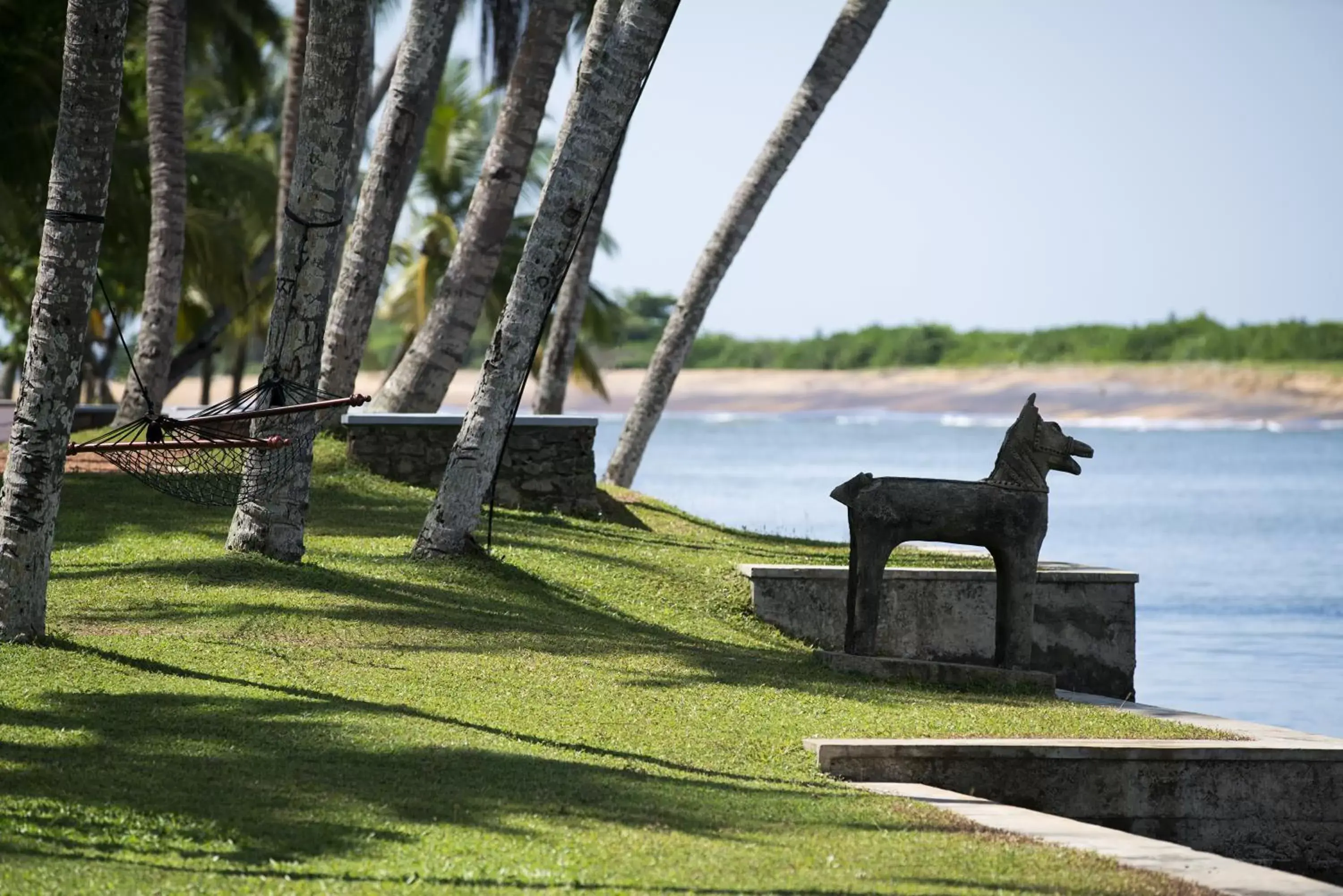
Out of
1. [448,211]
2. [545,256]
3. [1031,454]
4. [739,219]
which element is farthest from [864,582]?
[448,211]

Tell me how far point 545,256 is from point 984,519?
12.5ft

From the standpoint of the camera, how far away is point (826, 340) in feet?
302

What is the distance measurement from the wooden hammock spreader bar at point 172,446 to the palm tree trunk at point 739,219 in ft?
35.3

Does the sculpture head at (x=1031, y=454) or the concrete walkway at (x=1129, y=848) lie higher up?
the sculpture head at (x=1031, y=454)

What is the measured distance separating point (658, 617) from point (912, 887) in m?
6.96

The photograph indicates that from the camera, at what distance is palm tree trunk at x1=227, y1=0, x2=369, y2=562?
12.2 metres

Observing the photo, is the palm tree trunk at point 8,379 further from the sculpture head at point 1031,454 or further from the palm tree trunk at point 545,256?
the sculpture head at point 1031,454

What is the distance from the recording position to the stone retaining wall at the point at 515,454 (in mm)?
18188

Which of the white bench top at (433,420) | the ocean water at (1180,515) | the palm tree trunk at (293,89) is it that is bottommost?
the ocean water at (1180,515)

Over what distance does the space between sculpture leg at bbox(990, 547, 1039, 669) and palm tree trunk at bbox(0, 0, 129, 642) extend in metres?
6.26

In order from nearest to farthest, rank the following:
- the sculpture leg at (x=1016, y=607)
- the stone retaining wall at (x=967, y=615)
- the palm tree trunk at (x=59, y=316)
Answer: the palm tree trunk at (x=59, y=316)
the sculpture leg at (x=1016, y=607)
the stone retaining wall at (x=967, y=615)

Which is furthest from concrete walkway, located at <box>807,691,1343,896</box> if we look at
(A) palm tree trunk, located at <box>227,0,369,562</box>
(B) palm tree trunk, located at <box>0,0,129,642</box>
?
(A) palm tree trunk, located at <box>227,0,369,562</box>

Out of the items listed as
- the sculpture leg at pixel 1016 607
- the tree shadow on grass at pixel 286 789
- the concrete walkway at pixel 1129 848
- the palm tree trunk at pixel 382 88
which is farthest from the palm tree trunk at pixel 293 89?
the concrete walkway at pixel 1129 848

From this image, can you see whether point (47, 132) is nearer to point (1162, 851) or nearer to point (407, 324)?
point (407, 324)
